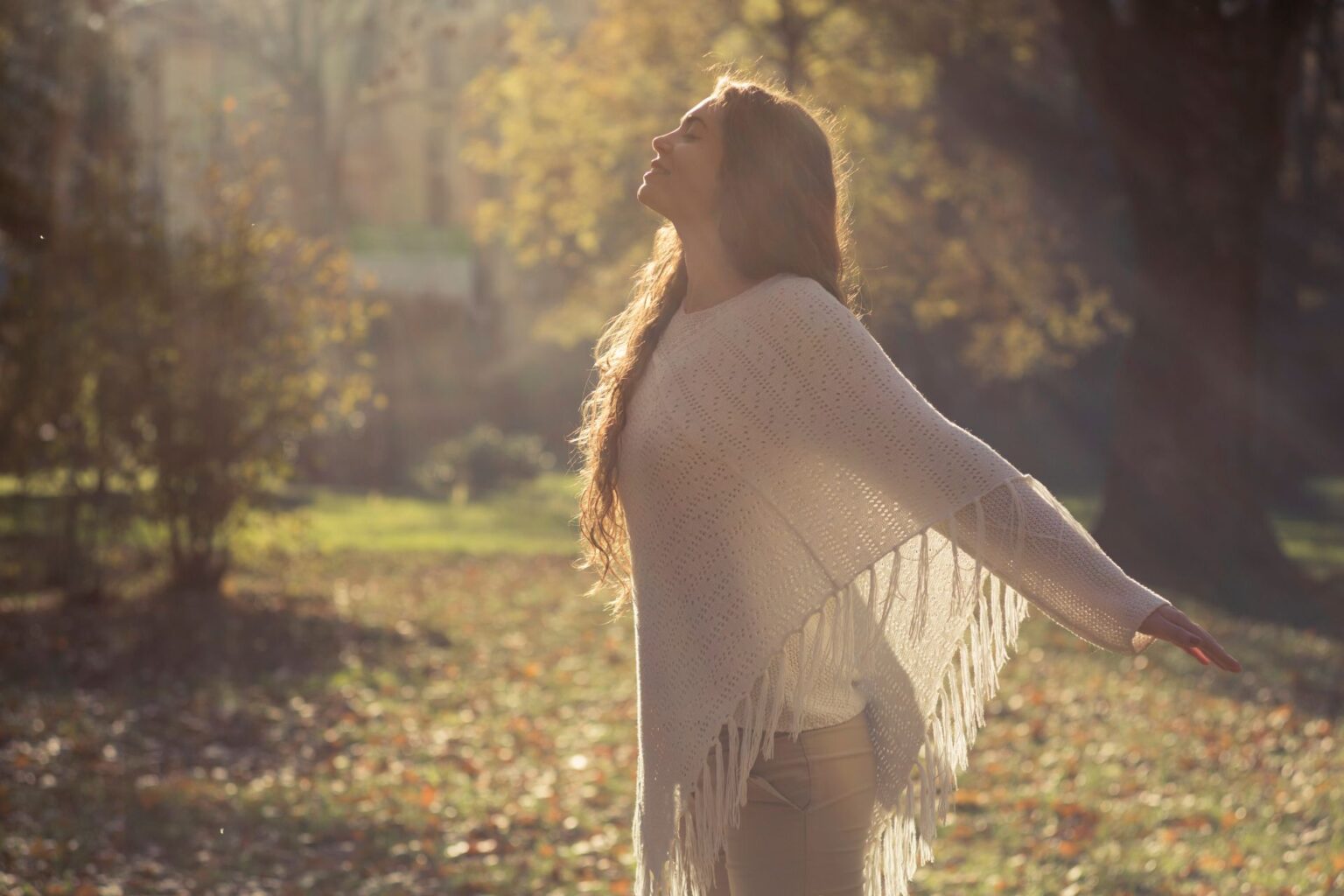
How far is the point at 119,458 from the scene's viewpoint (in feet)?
37.1

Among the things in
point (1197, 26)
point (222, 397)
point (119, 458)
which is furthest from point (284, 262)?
point (1197, 26)

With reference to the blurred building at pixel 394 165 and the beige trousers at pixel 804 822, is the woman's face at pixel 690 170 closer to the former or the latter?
the beige trousers at pixel 804 822

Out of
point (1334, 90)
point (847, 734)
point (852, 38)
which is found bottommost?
point (847, 734)

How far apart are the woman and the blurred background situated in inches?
43.1

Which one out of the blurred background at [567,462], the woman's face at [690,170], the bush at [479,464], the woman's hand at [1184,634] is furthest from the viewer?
the bush at [479,464]

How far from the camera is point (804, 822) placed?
2732 millimetres

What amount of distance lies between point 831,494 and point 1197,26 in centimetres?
Result: 1143

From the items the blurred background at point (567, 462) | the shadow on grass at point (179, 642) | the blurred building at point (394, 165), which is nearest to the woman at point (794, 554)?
the blurred background at point (567, 462)

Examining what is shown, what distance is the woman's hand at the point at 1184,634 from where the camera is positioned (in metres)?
2.46

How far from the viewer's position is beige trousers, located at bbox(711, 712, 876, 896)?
2.72 m

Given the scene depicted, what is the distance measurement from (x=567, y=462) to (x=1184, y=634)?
11288mm

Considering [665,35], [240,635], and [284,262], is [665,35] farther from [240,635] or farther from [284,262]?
[240,635]

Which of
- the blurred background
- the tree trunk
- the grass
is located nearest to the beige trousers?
the blurred background

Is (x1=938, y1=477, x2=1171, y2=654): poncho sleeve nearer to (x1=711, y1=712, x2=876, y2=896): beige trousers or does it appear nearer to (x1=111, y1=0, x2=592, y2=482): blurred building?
(x1=711, y1=712, x2=876, y2=896): beige trousers
